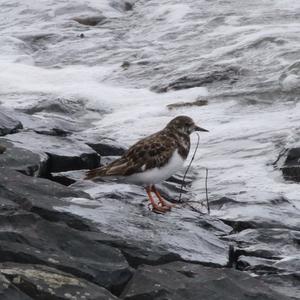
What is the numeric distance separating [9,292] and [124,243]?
128cm

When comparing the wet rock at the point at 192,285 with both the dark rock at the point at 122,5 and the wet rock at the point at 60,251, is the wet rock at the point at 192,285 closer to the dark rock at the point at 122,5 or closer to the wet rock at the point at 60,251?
the wet rock at the point at 60,251

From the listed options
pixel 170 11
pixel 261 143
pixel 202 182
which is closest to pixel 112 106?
pixel 261 143

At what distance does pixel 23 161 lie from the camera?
6.25 metres

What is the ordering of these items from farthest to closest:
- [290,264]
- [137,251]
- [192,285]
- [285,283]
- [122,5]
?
[122,5]
[290,264]
[285,283]
[137,251]
[192,285]

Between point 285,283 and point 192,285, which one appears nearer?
point 192,285

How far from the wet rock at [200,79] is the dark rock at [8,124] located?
13.6ft

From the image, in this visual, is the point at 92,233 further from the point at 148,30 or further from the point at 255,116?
the point at 148,30

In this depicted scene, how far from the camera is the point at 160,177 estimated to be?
585 centimetres

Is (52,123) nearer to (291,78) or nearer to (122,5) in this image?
(291,78)

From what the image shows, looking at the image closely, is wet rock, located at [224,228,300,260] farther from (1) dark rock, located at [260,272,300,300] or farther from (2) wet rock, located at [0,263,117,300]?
(2) wet rock, located at [0,263,117,300]

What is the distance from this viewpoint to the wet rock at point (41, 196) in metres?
4.72

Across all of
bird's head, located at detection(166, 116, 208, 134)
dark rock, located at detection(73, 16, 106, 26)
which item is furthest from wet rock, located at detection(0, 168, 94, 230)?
dark rock, located at detection(73, 16, 106, 26)

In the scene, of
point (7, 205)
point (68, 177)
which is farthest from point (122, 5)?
point (7, 205)

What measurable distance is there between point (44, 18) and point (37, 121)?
30.9ft
